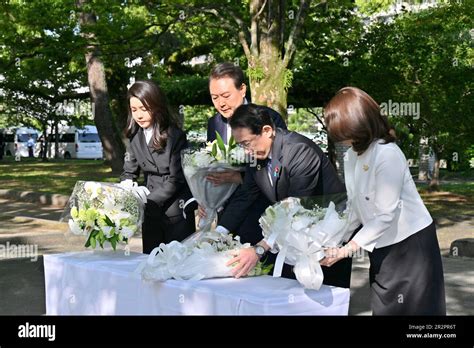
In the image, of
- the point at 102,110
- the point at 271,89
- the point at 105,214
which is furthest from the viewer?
the point at 102,110

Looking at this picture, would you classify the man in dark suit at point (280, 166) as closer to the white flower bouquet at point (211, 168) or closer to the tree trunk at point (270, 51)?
the white flower bouquet at point (211, 168)

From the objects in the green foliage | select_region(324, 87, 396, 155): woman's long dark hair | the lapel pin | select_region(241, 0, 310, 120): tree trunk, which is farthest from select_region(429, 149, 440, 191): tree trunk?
select_region(324, 87, 396, 155): woman's long dark hair

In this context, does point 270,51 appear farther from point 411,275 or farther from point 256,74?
point 411,275

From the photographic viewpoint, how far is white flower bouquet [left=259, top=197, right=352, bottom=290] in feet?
12.5

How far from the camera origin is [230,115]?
5.02 meters

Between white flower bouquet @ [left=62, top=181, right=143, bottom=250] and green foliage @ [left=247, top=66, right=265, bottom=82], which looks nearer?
white flower bouquet @ [left=62, top=181, right=143, bottom=250]

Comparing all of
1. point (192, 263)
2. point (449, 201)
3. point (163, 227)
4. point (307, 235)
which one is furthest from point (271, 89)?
point (307, 235)

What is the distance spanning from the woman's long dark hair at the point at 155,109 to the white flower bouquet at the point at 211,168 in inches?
17.8

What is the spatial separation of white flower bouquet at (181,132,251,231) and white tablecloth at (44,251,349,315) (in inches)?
20.3

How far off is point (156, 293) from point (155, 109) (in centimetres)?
137

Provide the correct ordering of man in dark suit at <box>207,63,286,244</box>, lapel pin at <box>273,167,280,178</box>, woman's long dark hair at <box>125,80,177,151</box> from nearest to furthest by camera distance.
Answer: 1. lapel pin at <box>273,167,280,178</box>
2. man in dark suit at <box>207,63,286,244</box>
3. woman's long dark hair at <box>125,80,177,151</box>

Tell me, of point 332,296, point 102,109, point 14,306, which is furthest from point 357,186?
point 102,109

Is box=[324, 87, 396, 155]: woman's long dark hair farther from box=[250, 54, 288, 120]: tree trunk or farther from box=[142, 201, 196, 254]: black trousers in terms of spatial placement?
box=[250, 54, 288, 120]: tree trunk

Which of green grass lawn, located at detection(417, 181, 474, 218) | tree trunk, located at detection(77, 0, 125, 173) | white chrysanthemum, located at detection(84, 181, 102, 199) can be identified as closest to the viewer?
white chrysanthemum, located at detection(84, 181, 102, 199)
